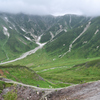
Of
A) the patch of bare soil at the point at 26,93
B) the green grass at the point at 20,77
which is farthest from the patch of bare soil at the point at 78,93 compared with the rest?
the green grass at the point at 20,77

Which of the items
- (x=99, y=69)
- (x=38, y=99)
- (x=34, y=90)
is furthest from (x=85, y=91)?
→ (x=99, y=69)

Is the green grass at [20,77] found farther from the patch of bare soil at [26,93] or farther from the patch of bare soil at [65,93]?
the patch of bare soil at [65,93]

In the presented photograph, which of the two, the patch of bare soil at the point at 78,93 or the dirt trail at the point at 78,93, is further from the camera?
the patch of bare soil at the point at 78,93

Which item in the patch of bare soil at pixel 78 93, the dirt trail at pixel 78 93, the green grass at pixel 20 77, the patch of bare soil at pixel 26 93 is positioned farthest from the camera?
the green grass at pixel 20 77

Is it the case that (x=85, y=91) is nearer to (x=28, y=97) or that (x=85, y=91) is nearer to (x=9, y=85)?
(x=28, y=97)

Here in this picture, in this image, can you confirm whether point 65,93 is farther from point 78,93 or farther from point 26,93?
point 26,93

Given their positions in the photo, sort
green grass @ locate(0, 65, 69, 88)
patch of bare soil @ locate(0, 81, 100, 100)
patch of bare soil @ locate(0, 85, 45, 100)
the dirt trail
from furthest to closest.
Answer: green grass @ locate(0, 65, 69, 88) < patch of bare soil @ locate(0, 85, 45, 100) < patch of bare soil @ locate(0, 81, 100, 100) < the dirt trail

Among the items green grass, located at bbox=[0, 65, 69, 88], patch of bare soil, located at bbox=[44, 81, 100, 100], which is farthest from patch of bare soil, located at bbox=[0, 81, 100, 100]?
green grass, located at bbox=[0, 65, 69, 88]

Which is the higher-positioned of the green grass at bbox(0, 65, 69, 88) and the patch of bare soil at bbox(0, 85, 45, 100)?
the green grass at bbox(0, 65, 69, 88)

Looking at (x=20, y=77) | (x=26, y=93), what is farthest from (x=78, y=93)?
(x=20, y=77)

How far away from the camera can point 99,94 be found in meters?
23.7

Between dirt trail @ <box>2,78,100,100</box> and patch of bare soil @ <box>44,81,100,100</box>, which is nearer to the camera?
dirt trail @ <box>2,78,100,100</box>

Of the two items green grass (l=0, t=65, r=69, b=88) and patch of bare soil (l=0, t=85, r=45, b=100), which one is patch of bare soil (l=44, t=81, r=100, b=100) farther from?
green grass (l=0, t=65, r=69, b=88)

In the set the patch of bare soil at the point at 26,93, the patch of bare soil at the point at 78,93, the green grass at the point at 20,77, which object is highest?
the green grass at the point at 20,77
